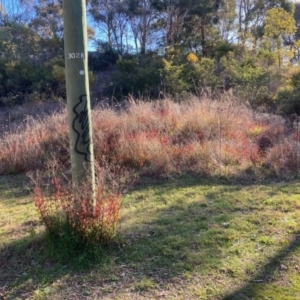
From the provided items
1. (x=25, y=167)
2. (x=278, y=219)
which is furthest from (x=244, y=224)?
(x=25, y=167)

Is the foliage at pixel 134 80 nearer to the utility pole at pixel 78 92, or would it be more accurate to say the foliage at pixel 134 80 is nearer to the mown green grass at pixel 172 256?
the mown green grass at pixel 172 256

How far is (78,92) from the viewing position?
2830mm

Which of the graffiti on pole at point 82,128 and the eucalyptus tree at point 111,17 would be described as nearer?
the graffiti on pole at point 82,128

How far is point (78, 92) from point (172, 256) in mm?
1637

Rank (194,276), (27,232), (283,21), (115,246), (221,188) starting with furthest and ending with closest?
(283,21), (221,188), (27,232), (115,246), (194,276)

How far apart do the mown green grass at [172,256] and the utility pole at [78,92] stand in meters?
0.58

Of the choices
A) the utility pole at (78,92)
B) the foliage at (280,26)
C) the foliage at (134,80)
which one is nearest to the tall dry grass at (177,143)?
the utility pole at (78,92)

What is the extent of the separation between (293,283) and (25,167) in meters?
5.02

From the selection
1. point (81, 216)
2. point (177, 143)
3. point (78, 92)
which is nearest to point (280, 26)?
point (177, 143)

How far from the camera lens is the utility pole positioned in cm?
268

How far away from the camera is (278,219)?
3.57 metres

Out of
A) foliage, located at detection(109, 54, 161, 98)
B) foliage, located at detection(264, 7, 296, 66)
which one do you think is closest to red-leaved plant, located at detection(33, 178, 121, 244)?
foliage, located at detection(109, 54, 161, 98)

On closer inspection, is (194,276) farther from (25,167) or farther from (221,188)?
(25,167)

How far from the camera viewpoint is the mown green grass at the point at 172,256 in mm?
2443
